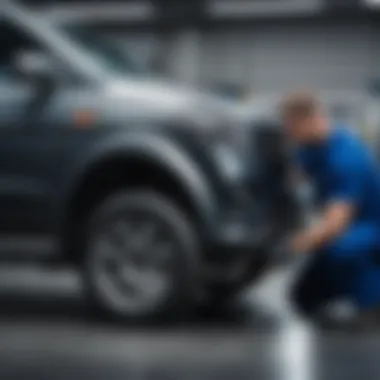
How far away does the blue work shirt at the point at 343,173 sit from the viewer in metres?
7.54

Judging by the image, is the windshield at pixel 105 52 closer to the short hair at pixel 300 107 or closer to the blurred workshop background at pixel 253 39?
the short hair at pixel 300 107

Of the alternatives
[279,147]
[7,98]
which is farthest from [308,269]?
[7,98]

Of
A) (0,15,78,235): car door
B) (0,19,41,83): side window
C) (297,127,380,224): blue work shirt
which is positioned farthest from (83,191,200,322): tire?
(0,19,41,83): side window

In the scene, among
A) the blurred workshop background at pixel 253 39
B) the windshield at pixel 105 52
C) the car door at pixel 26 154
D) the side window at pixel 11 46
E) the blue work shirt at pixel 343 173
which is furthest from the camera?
the blurred workshop background at pixel 253 39

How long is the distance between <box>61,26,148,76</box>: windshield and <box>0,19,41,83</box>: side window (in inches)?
11.2

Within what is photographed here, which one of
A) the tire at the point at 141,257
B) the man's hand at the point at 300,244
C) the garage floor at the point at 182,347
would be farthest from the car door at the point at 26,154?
the man's hand at the point at 300,244

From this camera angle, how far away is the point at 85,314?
8.21m

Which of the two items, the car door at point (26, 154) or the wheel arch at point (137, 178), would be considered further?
the car door at point (26, 154)

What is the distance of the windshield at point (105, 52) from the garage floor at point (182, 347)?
56.3 inches

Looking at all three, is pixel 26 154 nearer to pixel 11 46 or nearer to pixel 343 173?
pixel 11 46

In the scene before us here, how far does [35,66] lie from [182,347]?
5.71ft

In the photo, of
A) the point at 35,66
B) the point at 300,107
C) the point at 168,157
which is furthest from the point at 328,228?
the point at 35,66

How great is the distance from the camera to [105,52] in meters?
8.31

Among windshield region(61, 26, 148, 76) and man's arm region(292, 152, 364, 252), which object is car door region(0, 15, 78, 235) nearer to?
windshield region(61, 26, 148, 76)
